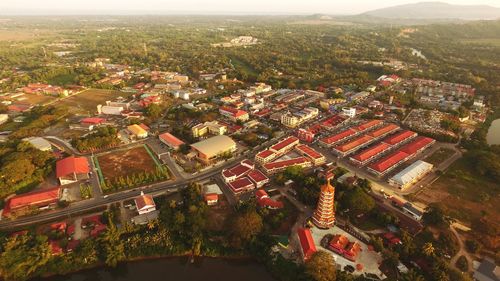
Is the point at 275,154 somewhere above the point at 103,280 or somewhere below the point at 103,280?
above

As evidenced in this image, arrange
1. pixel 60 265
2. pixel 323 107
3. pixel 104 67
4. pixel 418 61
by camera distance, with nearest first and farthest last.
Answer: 1. pixel 60 265
2. pixel 323 107
3. pixel 104 67
4. pixel 418 61

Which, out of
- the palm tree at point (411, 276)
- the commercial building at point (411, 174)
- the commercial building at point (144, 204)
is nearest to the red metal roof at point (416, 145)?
the commercial building at point (411, 174)

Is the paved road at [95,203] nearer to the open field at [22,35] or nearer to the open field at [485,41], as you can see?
the open field at [485,41]

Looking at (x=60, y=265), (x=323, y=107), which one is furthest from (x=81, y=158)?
(x=323, y=107)

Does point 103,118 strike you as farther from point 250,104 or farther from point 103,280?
point 103,280

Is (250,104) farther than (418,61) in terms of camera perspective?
No
